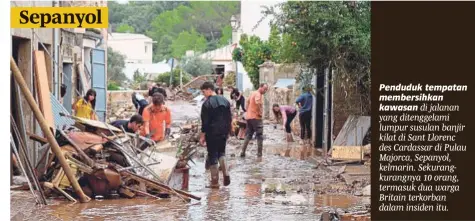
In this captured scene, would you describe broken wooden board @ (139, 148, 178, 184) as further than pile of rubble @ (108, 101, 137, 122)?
No

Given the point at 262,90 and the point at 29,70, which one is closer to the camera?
the point at 29,70

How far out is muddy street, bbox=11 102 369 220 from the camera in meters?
10.1

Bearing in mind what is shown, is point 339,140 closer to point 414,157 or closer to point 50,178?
point 50,178

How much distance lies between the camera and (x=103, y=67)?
24188 millimetres

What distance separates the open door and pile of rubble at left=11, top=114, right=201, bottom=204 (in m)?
10.2

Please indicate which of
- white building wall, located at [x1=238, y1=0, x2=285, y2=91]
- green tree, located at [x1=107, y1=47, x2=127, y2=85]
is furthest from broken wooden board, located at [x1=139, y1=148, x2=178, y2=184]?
green tree, located at [x1=107, y1=47, x2=127, y2=85]

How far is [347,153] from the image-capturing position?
16031mm

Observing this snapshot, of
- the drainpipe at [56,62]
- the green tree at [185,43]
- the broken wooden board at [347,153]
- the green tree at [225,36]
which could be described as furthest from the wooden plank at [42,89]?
the green tree at [225,36]

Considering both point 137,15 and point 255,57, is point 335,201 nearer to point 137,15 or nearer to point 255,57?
point 255,57

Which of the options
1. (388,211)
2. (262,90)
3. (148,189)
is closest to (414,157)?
(388,211)

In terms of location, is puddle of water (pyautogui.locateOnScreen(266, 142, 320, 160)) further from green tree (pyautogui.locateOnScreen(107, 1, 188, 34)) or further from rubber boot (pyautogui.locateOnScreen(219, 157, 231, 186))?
green tree (pyautogui.locateOnScreen(107, 1, 188, 34))

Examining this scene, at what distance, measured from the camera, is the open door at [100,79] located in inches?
881

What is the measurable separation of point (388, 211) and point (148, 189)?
4311 millimetres

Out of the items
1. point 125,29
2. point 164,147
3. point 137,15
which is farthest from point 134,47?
point 164,147
